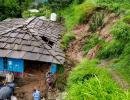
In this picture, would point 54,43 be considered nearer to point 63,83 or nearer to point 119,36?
point 63,83

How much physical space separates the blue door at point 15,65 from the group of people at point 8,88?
582 mm

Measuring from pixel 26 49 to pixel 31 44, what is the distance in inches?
21.4

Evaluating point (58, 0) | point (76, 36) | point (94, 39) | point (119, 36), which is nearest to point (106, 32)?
point (94, 39)

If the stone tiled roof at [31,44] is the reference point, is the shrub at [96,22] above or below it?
above

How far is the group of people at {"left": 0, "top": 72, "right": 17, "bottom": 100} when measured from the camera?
16.9 m

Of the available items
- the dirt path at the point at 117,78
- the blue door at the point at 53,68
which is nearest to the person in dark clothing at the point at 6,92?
the blue door at the point at 53,68

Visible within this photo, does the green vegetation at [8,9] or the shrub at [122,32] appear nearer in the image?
the shrub at [122,32]

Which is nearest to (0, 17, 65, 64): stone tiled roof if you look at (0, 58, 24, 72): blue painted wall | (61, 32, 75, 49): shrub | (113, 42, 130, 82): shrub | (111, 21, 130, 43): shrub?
(61, 32, 75, 49): shrub

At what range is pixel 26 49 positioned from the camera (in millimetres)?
19453

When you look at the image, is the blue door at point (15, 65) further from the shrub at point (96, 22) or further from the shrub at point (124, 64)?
the shrub at point (124, 64)

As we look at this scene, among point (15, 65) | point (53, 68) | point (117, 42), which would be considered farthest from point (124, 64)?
point (15, 65)

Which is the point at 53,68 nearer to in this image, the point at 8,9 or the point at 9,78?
the point at 9,78

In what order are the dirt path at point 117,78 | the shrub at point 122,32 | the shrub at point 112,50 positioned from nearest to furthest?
1. the dirt path at point 117,78
2. the shrub at point 122,32
3. the shrub at point 112,50

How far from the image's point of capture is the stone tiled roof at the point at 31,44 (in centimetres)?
1908
